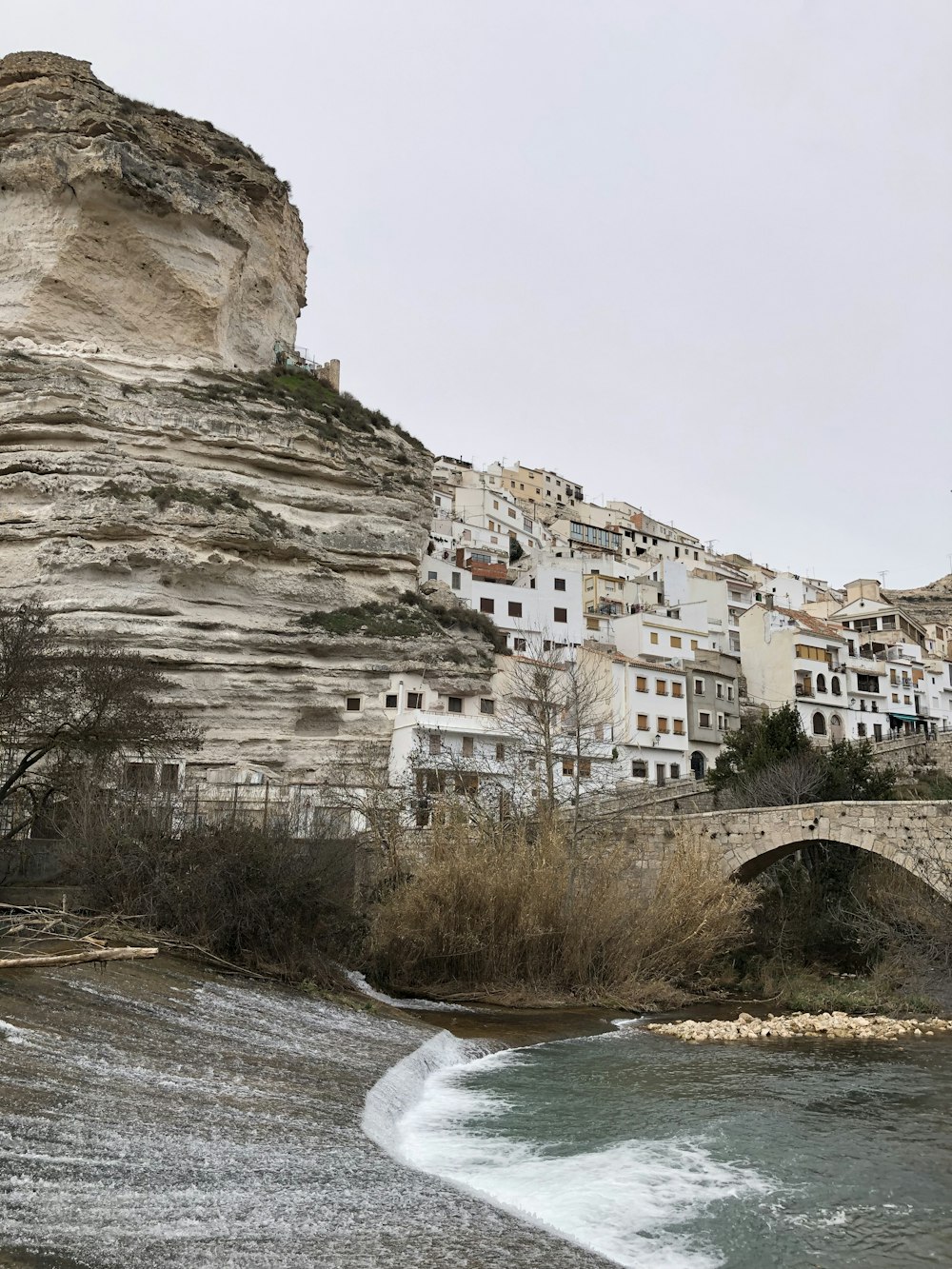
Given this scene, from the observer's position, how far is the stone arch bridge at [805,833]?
2319cm

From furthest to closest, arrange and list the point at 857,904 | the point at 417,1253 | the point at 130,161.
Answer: the point at 130,161 < the point at 857,904 < the point at 417,1253

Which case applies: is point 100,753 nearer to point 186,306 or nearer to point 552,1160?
point 552,1160

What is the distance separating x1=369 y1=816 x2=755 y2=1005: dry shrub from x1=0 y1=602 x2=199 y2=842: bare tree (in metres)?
6.83

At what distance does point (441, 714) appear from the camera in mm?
34906

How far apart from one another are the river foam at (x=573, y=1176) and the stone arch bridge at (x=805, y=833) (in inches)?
544

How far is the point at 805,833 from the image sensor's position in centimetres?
2541

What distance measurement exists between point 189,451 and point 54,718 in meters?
19.3

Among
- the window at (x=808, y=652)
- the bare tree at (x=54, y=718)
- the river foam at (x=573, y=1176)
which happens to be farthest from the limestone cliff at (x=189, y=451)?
the river foam at (x=573, y=1176)

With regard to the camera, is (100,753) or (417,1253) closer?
(417,1253)

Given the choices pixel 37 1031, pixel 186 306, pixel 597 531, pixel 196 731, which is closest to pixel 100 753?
pixel 196 731

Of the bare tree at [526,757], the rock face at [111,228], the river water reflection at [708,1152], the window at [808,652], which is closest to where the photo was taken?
the river water reflection at [708,1152]

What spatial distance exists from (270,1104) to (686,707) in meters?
38.8

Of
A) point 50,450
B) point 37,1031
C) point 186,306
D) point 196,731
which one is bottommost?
point 37,1031

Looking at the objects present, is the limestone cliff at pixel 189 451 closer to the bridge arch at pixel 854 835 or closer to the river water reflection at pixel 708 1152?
the bridge arch at pixel 854 835
